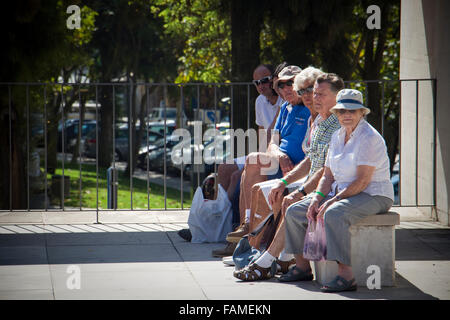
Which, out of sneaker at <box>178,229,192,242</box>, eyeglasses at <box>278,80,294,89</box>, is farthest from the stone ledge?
sneaker at <box>178,229,192,242</box>

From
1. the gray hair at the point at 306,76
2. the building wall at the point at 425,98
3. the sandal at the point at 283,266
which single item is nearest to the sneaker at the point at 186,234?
the sandal at the point at 283,266

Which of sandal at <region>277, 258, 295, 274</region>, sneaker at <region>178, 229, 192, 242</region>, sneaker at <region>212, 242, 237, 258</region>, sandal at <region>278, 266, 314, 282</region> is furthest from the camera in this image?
sneaker at <region>178, 229, 192, 242</region>

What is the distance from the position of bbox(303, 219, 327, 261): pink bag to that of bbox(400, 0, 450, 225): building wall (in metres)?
3.22

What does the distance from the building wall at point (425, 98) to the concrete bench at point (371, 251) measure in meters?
2.85

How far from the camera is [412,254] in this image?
6.88 meters

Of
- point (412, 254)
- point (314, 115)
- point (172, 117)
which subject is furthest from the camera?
point (172, 117)

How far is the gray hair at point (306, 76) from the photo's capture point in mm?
6093

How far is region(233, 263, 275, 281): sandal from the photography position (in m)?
5.79

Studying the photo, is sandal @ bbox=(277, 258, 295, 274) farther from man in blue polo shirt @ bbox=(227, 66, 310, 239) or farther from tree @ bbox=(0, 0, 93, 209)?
tree @ bbox=(0, 0, 93, 209)

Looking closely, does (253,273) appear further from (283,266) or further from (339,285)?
(339,285)

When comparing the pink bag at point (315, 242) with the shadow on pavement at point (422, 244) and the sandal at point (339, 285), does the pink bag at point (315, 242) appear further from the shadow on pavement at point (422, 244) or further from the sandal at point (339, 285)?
the shadow on pavement at point (422, 244)

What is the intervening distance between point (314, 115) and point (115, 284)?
220 cm
